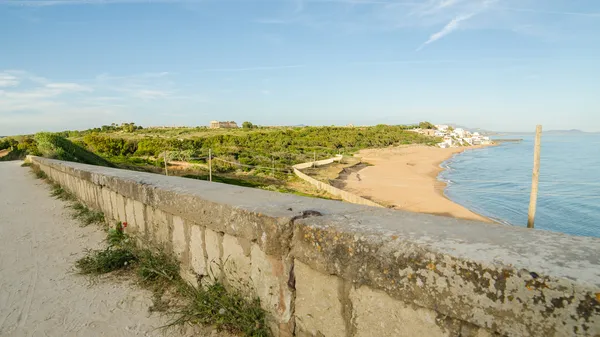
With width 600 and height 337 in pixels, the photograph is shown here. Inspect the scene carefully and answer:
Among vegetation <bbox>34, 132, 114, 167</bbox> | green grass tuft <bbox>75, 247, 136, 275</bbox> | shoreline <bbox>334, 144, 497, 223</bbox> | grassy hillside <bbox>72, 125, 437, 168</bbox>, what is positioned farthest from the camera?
grassy hillside <bbox>72, 125, 437, 168</bbox>

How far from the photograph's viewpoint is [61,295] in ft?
8.82

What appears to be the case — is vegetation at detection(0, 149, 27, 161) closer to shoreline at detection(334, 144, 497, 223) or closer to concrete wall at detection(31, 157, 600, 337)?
shoreline at detection(334, 144, 497, 223)

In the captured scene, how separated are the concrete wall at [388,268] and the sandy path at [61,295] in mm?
499

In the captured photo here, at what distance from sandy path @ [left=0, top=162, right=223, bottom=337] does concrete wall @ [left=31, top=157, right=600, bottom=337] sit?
19.6 inches

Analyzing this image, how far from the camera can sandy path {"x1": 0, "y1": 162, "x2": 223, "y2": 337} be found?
2227 mm

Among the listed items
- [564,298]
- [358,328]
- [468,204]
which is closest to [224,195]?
[358,328]

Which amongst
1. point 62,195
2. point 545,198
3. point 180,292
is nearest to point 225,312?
point 180,292

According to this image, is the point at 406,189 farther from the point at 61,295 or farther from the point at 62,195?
the point at 61,295

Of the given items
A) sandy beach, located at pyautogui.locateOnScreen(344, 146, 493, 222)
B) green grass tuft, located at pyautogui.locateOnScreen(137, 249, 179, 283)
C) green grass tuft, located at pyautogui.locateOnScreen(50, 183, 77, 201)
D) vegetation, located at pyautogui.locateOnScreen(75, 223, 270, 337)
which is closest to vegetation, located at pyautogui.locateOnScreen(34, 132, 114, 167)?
green grass tuft, located at pyautogui.locateOnScreen(50, 183, 77, 201)

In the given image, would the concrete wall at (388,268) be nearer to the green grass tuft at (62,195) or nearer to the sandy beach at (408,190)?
the green grass tuft at (62,195)

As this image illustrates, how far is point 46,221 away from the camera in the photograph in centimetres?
525

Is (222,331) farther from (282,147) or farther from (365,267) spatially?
(282,147)

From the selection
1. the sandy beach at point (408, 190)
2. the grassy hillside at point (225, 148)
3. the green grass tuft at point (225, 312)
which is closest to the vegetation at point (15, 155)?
the grassy hillside at point (225, 148)

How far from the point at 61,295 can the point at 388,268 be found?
2.65 metres
